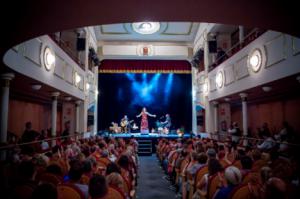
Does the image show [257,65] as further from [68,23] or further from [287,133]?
[68,23]

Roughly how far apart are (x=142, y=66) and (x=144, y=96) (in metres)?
2.29

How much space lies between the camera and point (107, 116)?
2006cm

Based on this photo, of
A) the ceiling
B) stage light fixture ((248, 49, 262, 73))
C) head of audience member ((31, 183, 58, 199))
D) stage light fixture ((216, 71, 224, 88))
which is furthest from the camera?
the ceiling

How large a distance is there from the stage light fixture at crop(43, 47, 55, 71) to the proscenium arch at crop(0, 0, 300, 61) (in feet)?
10.4

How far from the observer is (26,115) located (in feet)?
38.2

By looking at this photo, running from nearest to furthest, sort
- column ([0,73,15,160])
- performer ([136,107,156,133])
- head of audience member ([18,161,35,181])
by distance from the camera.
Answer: head of audience member ([18,161,35,181]) → column ([0,73,15,160]) → performer ([136,107,156,133])

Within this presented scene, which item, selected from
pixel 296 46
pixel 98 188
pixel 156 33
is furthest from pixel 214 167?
pixel 156 33

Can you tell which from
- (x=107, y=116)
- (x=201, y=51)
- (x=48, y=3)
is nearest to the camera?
(x=48, y=3)

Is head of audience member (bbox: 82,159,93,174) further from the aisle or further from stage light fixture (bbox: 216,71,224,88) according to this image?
stage light fixture (bbox: 216,71,224,88)

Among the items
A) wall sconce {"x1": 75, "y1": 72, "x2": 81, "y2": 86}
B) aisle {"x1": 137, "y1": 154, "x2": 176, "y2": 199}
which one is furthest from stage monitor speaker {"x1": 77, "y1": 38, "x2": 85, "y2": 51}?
aisle {"x1": 137, "y1": 154, "x2": 176, "y2": 199}

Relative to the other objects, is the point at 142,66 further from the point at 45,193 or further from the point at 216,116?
the point at 45,193

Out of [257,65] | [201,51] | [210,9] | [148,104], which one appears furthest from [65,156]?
[148,104]

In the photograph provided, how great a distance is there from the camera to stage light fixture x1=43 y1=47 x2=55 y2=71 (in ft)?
25.6

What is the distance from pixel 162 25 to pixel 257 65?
10431 mm
